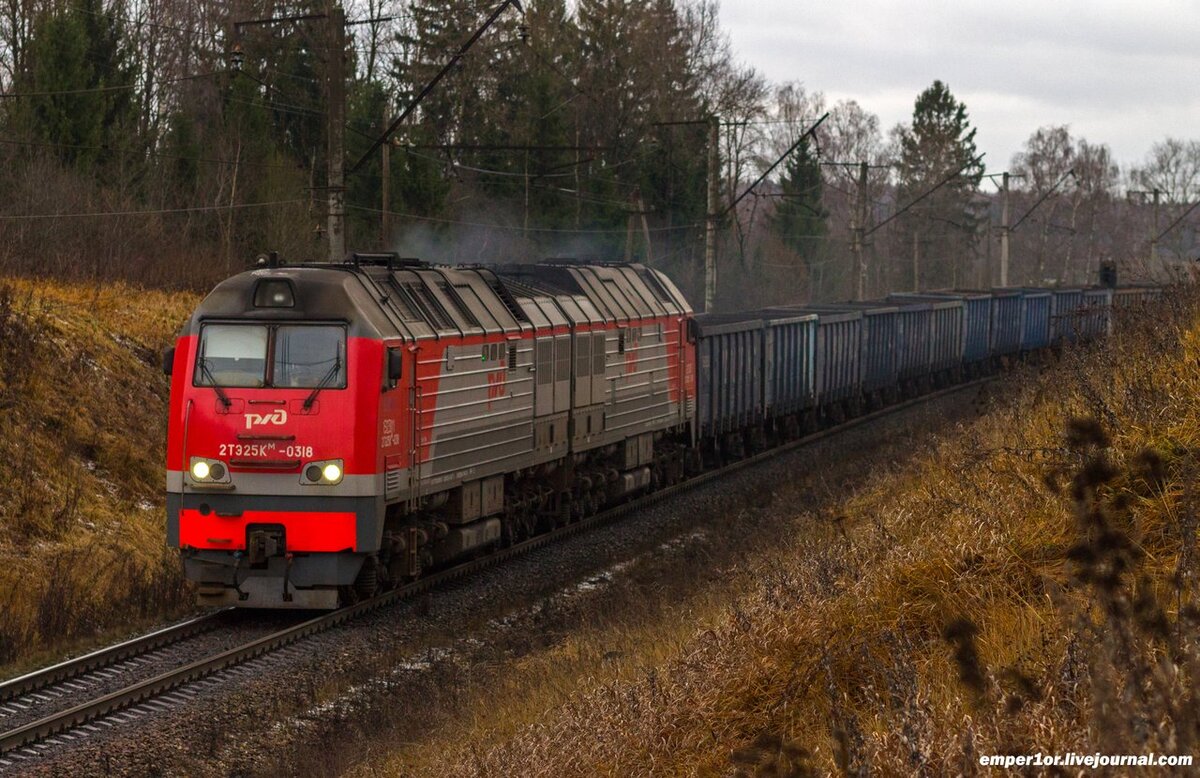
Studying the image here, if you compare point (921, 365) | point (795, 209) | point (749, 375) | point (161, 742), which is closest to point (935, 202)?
point (795, 209)

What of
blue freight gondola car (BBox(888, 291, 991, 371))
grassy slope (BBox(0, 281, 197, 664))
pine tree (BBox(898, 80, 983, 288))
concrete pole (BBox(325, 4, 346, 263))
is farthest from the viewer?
pine tree (BBox(898, 80, 983, 288))

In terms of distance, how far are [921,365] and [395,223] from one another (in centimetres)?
1459

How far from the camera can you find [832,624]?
8195 mm

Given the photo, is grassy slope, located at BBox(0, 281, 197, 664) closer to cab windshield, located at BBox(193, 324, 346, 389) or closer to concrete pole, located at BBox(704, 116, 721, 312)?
cab windshield, located at BBox(193, 324, 346, 389)

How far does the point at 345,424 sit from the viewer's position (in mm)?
12664

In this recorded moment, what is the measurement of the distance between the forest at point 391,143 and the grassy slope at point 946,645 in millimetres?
10081

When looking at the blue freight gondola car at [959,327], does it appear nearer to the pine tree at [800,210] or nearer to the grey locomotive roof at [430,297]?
the grey locomotive roof at [430,297]

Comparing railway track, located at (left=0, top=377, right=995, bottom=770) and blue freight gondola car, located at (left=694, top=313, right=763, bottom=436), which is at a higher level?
blue freight gondola car, located at (left=694, top=313, right=763, bottom=436)

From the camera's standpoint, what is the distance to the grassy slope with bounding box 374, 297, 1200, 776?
17.0ft

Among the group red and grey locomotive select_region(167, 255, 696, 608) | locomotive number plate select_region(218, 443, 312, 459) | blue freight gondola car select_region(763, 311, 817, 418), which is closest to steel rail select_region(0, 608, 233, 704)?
red and grey locomotive select_region(167, 255, 696, 608)

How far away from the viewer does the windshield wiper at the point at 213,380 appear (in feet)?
42.0

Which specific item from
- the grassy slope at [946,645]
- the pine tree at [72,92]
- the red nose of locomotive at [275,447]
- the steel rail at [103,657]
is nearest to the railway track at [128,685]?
the steel rail at [103,657]
